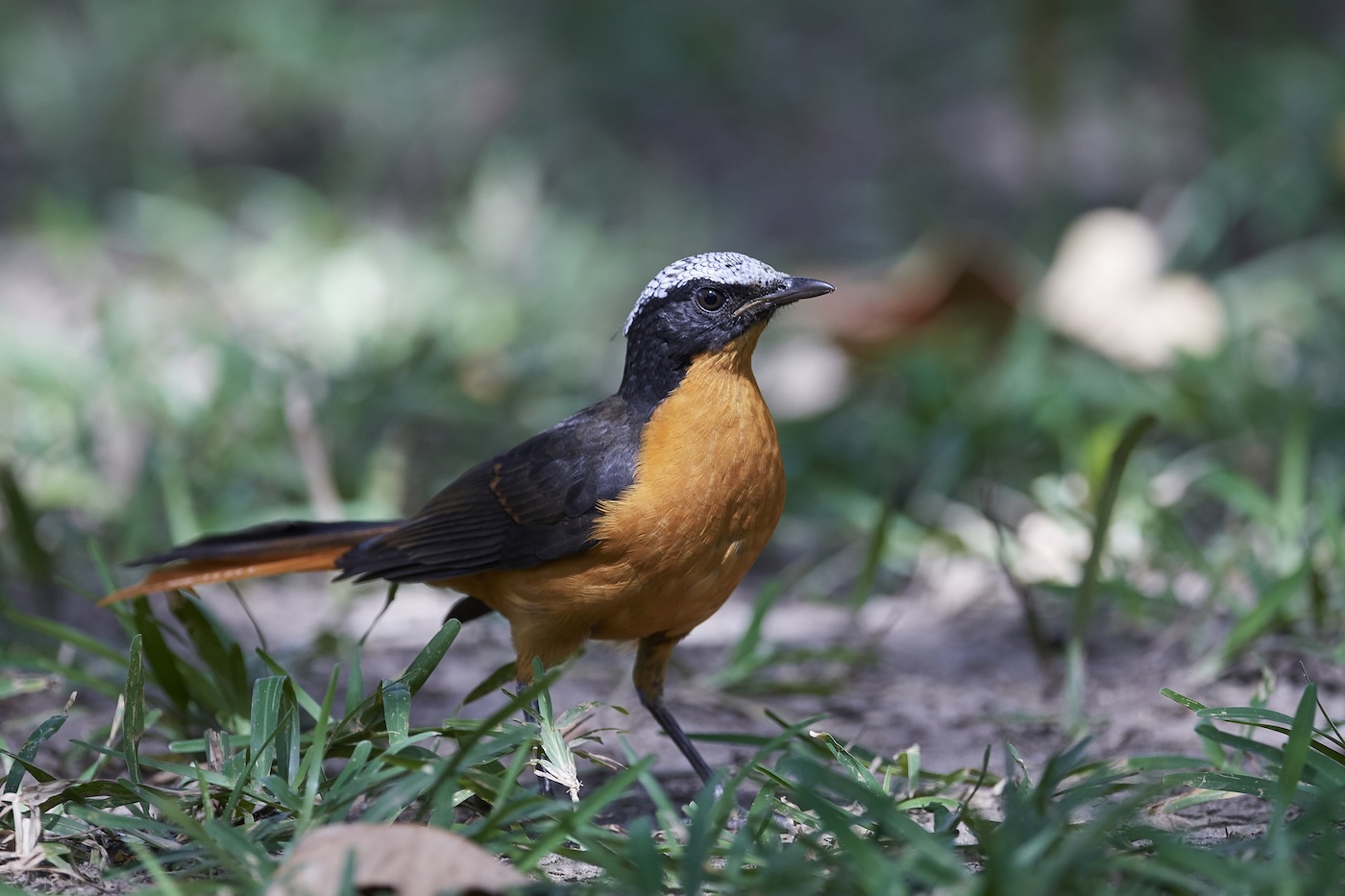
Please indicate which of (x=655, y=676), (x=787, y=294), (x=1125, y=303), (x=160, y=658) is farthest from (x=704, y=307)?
(x=1125, y=303)

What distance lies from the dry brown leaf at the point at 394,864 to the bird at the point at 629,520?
1.03 meters

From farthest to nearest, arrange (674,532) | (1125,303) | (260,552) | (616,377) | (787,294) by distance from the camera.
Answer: (616,377) < (1125,303) < (260,552) < (787,294) < (674,532)

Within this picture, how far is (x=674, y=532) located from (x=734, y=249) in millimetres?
4795

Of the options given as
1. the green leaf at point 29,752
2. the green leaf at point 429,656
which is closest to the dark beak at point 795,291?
the green leaf at point 429,656

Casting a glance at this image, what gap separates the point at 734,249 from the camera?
781 centimetres

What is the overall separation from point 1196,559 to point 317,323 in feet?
13.8

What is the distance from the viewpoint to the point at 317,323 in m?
6.70

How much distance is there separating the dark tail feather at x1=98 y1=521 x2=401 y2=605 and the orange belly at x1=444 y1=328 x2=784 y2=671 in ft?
1.77

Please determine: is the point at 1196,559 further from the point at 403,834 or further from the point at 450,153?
the point at 450,153

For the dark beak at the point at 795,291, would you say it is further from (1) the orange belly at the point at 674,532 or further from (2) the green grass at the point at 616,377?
(2) the green grass at the point at 616,377

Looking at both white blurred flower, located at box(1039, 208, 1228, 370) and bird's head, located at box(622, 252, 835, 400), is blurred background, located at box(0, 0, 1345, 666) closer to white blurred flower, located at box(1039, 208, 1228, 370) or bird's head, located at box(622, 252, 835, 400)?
white blurred flower, located at box(1039, 208, 1228, 370)

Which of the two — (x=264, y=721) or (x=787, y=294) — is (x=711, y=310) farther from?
(x=264, y=721)

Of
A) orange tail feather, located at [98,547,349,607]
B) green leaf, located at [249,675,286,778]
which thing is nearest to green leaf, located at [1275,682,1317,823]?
green leaf, located at [249,675,286,778]

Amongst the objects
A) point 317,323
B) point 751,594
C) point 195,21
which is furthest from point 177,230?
point 751,594
